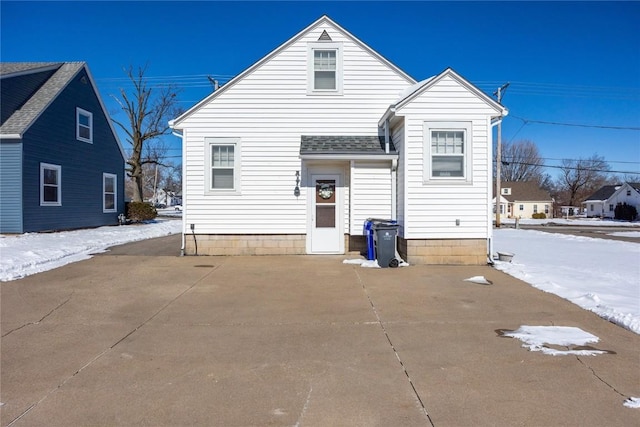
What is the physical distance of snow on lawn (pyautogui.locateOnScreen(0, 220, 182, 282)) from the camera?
897 centimetres

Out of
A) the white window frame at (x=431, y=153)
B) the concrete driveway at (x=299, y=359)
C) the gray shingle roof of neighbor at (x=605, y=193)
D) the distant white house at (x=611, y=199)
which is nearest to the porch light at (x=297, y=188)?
the white window frame at (x=431, y=153)

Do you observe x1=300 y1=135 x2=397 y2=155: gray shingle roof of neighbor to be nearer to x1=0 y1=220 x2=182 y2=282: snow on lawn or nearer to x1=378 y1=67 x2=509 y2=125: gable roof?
x1=378 y1=67 x2=509 y2=125: gable roof

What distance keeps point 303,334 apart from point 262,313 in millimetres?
1107

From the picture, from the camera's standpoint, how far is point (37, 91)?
17922 millimetres

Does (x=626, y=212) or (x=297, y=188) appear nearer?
(x=297, y=188)

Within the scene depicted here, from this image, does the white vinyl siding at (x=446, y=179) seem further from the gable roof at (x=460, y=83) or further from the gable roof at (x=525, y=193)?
the gable roof at (x=525, y=193)

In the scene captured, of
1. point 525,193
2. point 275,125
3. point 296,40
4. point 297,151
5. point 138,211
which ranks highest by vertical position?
point 296,40

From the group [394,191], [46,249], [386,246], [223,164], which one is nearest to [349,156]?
[394,191]

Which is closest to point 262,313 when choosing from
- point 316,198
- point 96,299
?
point 96,299

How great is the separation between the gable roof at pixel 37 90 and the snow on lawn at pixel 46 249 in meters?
4.12

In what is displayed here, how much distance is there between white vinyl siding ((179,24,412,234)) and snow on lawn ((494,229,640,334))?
5101 mm

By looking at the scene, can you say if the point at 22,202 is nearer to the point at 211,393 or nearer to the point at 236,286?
the point at 236,286

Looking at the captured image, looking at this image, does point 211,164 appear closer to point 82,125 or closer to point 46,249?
point 46,249

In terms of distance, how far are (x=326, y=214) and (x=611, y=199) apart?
Answer: 219 feet
